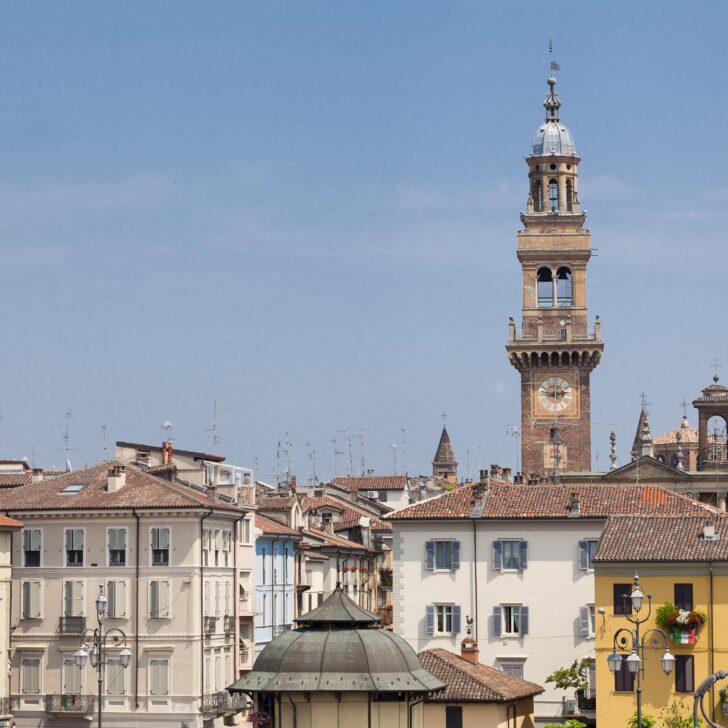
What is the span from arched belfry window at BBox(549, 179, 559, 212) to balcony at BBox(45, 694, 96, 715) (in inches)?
2458

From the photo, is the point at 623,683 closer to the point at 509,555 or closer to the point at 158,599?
the point at 509,555

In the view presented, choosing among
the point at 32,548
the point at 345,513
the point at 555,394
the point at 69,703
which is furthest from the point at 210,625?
the point at 555,394

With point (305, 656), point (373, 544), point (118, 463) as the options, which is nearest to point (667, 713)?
point (118, 463)

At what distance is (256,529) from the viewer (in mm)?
86562

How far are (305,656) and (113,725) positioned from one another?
47.4m

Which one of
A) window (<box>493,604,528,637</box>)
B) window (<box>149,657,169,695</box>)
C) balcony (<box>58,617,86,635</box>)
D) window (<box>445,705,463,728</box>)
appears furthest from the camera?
window (<box>493,604,528,637</box>)

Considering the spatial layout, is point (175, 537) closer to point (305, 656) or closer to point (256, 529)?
point (256, 529)

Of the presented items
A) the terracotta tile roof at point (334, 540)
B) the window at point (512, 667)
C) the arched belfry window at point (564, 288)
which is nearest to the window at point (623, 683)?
the window at point (512, 667)

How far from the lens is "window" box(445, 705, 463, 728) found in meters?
Answer: 62.3

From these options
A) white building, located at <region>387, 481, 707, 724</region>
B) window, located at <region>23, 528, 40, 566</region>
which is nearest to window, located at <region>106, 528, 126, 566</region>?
window, located at <region>23, 528, 40, 566</region>

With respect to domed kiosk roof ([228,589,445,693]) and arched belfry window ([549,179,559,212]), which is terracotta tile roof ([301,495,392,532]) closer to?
arched belfry window ([549,179,559,212])

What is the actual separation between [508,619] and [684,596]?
14779 mm

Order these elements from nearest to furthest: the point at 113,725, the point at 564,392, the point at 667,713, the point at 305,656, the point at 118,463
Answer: the point at 305,656 < the point at 667,713 < the point at 113,725 < the point at 118,463 < the point at 564,392

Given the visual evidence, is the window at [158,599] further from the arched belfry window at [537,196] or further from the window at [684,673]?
the arched belfry window at [537,196]
